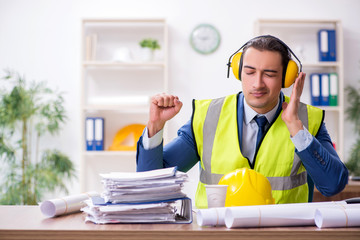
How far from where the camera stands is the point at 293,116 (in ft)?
5.19

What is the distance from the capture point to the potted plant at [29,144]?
430 cm

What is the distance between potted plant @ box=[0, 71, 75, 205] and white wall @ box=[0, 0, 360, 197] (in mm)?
171

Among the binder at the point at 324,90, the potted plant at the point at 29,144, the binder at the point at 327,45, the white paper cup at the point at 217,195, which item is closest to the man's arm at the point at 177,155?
the white paper cup at the point at 217,195

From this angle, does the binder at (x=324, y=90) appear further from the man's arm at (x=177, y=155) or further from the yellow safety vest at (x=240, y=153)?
the man's arm at (x=177, y=155)

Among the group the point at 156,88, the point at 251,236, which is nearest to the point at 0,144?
the point at 156,88

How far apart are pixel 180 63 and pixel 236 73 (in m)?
2.95

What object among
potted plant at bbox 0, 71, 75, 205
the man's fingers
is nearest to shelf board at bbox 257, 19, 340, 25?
potted plant at bbox 0, 71, 75, 205

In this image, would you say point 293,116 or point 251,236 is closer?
point 251,236

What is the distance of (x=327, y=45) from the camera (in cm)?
456

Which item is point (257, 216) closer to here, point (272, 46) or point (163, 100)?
point (163, 100)

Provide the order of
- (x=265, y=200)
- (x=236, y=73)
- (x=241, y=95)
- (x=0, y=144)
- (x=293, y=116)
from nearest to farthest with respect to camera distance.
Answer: (x=265, y=200)
(x=293, y=116)
(x=236, y=73)
(x=241, y=95)
(x=0, y=144)

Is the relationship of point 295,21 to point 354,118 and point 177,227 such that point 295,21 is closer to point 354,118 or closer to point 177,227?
point 354,118

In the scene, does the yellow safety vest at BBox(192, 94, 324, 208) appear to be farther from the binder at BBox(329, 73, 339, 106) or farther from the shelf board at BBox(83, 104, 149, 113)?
the binder at BBox(329, 73, 339, 106)

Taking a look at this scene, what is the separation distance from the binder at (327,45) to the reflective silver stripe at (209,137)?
294 cm
